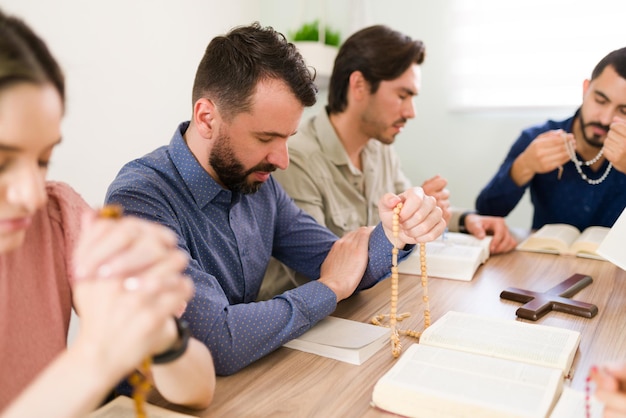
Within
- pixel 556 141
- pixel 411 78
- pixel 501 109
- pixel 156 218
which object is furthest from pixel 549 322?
pixel 501 109

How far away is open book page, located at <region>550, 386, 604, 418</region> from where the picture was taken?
0.76 metres

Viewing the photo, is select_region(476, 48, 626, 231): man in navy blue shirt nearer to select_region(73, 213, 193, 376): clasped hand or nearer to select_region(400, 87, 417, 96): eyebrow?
select_region(400, 87, 417, 96): eyebrow

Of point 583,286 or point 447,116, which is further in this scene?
point 447,116

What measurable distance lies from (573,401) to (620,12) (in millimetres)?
2490

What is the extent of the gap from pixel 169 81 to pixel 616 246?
2.32 m

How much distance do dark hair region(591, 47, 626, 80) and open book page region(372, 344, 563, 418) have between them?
1366 millimetres

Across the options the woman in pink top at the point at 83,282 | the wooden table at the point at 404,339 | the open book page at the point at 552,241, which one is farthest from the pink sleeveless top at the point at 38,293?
the open book page at the point at 552,241

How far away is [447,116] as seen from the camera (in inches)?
125

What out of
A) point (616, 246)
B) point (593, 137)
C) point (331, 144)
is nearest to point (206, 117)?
point (331, 144)

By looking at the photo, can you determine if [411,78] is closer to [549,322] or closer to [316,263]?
[316,263]

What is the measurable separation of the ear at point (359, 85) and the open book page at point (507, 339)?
1.27m

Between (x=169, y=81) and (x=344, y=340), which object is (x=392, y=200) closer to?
(x=344, y=340)

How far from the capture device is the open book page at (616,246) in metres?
1.34

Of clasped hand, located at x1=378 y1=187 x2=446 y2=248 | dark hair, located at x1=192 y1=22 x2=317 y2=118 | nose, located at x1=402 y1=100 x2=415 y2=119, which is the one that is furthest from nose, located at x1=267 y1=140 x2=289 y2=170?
nose, located at x1=402 y1=100 x2=415 y2=119
